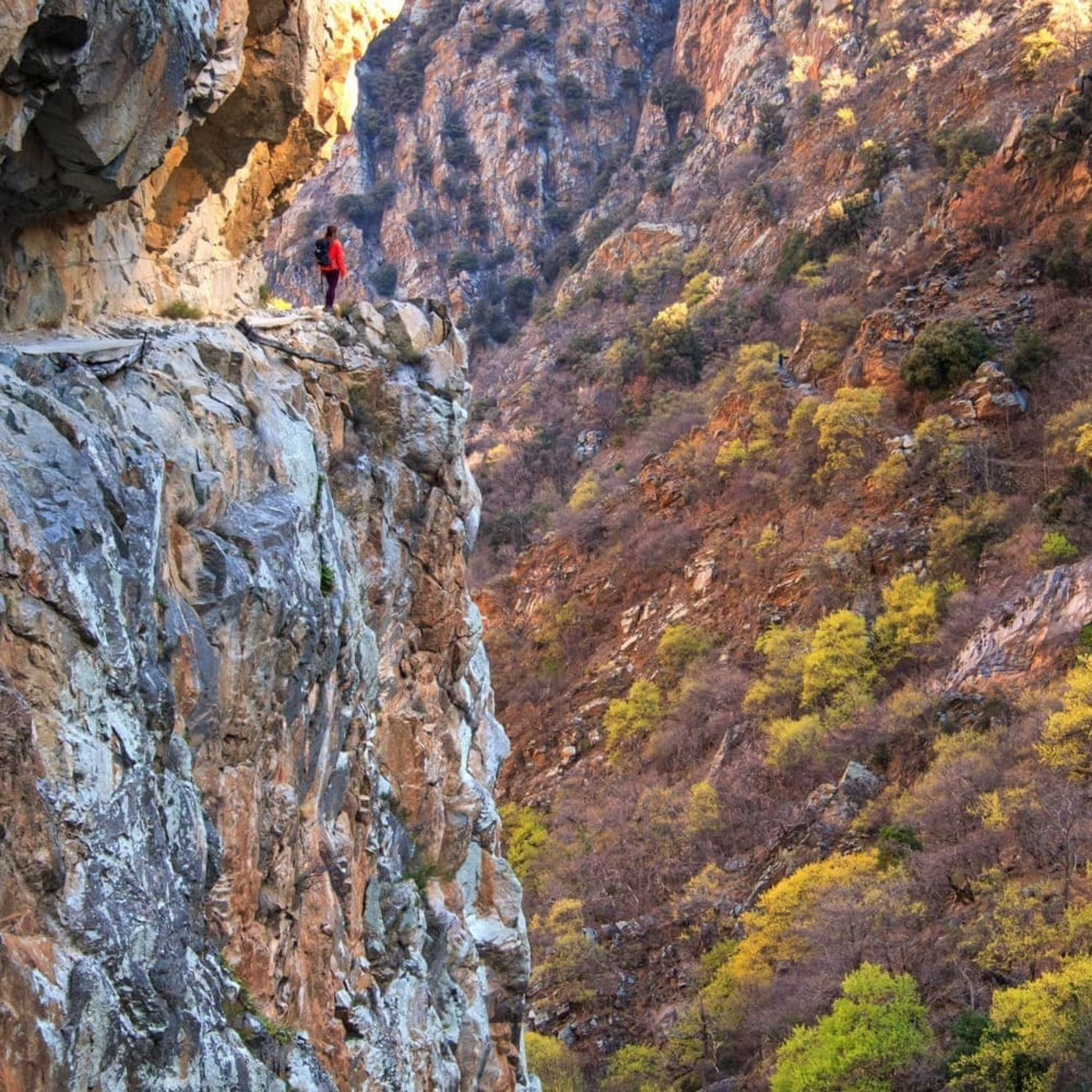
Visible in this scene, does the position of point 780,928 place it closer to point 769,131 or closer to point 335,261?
point 335,261

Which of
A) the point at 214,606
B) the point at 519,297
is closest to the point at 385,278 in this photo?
the point at 519,297

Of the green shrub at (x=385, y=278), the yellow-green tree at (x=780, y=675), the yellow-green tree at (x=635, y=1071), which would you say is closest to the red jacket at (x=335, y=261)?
the yellow-green tree at (x=635, y=1071)

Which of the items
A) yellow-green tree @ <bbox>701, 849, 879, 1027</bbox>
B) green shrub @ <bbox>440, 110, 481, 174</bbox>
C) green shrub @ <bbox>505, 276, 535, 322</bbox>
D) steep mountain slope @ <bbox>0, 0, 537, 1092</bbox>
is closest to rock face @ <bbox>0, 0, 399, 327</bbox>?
steep mountain slope @ <bbox>0, 0, 537, 1092</bbox>

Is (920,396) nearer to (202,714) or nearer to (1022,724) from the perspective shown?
(1022,724)

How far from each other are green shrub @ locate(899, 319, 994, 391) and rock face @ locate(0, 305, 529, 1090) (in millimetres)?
20026

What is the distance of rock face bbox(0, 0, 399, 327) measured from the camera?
691 cm

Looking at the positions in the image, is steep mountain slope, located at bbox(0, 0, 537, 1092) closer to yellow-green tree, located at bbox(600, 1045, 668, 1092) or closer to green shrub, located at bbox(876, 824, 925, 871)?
yellow-green tree, located at bbox(600, 1045, 668, 1092)

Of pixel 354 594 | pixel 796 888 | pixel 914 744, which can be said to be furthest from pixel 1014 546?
pixel 354 594

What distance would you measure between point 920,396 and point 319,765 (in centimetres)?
2672

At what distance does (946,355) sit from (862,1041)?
20.1 m

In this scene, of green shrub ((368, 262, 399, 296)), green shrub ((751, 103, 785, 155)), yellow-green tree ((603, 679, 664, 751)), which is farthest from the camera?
green shrub ((368, 262, 399, 296))

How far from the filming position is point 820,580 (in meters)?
31.0

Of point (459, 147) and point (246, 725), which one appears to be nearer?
point (246, 725)

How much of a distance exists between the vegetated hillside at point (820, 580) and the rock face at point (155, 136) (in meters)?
14.4
